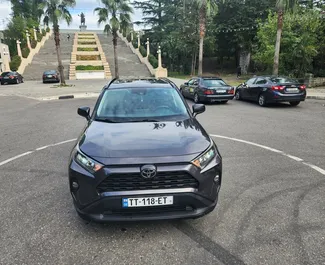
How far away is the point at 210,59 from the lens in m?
50.1

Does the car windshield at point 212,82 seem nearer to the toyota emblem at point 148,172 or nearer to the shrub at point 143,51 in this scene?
the toyota emblem at point 148,172

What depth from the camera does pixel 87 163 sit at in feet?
9.30

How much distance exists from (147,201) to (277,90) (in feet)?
34.6

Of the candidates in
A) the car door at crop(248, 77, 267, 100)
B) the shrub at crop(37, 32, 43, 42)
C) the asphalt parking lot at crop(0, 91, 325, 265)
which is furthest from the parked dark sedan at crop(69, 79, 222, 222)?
the shrub at crop(37, 32, 43, 42)

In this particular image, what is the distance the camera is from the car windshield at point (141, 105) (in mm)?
3969

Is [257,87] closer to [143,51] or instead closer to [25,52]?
[143,51]

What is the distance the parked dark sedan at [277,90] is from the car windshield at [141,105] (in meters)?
8.46

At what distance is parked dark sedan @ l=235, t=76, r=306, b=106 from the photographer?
11602mm

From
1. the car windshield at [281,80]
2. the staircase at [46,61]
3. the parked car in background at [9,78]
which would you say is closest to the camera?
the car windshield at [281,80]

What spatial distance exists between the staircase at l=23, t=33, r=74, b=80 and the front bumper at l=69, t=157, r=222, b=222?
111ft

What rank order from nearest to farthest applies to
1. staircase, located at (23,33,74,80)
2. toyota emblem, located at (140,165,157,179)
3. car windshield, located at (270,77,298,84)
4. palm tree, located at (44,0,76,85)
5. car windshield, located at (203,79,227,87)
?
toyota emblem, located at (140,165,157,179) → car windshield, located at (270,77,298,84) → car windshield, located at (203,79,227,87) → palm tree, located at (44,0,76,85) → staircase, located at (23,33,74,80)

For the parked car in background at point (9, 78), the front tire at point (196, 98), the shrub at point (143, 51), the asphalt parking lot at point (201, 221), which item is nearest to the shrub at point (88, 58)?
the shrub at point (143, 51)

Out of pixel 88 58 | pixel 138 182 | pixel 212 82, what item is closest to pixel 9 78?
pixel 88 58

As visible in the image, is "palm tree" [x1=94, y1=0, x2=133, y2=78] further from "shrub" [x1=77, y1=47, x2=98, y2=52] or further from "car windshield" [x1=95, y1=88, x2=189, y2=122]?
"car windshield" [x1=95, y1=88, x2=189, y2=122]
